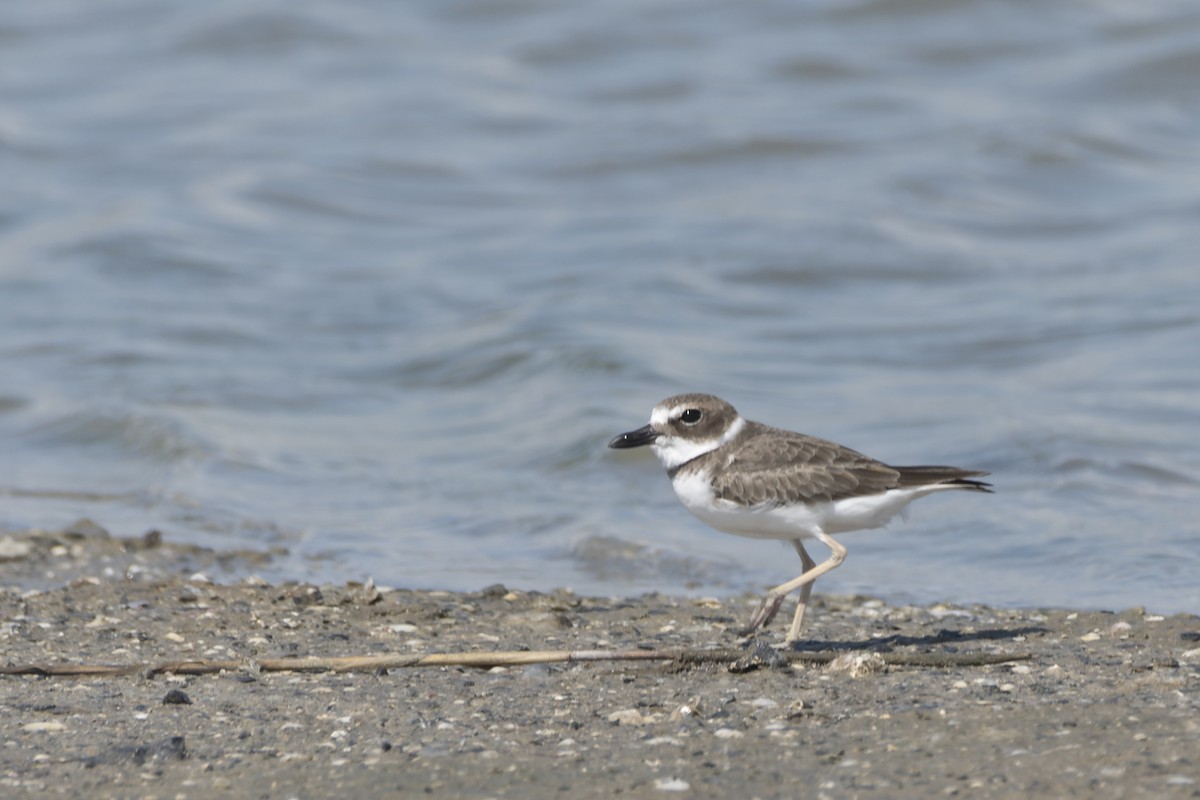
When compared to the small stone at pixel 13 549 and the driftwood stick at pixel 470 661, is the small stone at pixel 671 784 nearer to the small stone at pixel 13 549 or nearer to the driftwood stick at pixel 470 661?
the driftwood stick at pixel 470 661

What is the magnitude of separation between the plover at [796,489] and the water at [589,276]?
1.69 m

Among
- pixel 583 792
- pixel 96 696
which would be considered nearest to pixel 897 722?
pixel 583 792

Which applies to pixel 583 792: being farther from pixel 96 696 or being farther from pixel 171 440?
pixel 171 440

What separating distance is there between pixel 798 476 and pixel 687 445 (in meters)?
0.66

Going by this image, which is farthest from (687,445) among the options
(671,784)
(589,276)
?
(589,276)

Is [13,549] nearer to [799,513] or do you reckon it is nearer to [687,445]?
[687,445]

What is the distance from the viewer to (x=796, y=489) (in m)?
6.00

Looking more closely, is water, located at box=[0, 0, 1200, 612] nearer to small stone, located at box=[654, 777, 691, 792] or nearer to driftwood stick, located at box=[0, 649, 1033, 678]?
driftwood stick, located at box=[0, 649, 1033, 678]

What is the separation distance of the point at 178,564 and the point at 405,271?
24.6ft

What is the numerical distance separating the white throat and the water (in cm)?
160

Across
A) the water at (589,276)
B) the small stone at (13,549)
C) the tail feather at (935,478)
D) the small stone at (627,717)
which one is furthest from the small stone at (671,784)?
→ the small stone at (13,549)

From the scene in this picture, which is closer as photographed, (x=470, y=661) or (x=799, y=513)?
(x=470, y=661)

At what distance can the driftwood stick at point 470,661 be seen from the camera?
5.55 m

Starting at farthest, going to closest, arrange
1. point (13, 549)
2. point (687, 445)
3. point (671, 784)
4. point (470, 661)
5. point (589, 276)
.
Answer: point (589, 276)
point (13, 549)
point (687, 445)
point (470, 661)
point (671, 784)
